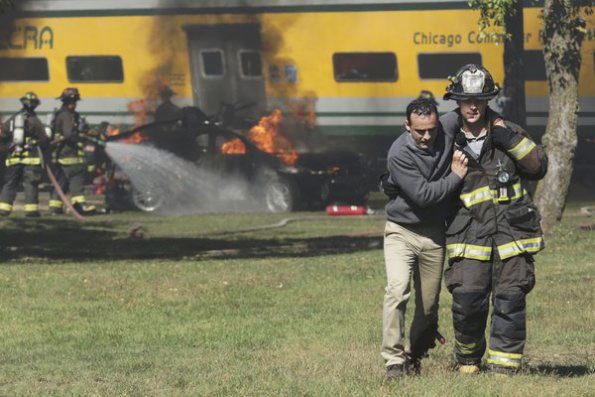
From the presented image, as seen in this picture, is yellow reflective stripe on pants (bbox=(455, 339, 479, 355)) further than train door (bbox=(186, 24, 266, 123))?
No

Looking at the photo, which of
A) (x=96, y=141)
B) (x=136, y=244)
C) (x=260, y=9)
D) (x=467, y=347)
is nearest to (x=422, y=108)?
(x=467, y=347)

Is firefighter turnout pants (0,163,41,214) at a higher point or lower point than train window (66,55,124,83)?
lower

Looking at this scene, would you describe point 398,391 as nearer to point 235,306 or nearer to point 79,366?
point 79,366

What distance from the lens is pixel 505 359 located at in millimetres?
7961

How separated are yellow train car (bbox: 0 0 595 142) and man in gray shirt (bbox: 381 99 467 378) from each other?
18.4 meters

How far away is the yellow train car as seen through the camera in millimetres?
26703

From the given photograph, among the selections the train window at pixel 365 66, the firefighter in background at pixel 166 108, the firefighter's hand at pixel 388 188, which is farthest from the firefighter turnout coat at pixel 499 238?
the firefighter in background at pixel 166 108

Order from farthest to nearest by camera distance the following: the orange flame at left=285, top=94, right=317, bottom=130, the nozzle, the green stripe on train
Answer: the orange flame at left=285, top=94, right=317, bottom=130
the green stripe on train
the nozzle

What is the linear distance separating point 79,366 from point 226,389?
171 centimetres

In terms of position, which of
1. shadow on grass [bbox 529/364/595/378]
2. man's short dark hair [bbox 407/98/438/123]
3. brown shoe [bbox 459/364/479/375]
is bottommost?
shadow on grass [bbox 529/364/595/378]

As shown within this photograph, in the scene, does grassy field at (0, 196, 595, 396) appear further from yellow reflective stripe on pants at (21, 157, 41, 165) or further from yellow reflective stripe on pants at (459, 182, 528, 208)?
yellow reflective stripe on pants at (21, 157, 41, 165)

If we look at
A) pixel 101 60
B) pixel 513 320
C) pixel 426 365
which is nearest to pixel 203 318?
pixel 426 365

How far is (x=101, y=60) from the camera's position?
2881 centimetres

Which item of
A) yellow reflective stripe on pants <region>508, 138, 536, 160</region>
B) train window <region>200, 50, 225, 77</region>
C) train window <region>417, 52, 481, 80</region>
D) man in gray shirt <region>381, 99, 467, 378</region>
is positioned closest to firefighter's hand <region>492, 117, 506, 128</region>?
yellow reflective stripe on pants <region>508, 138, 536, 160</region>
